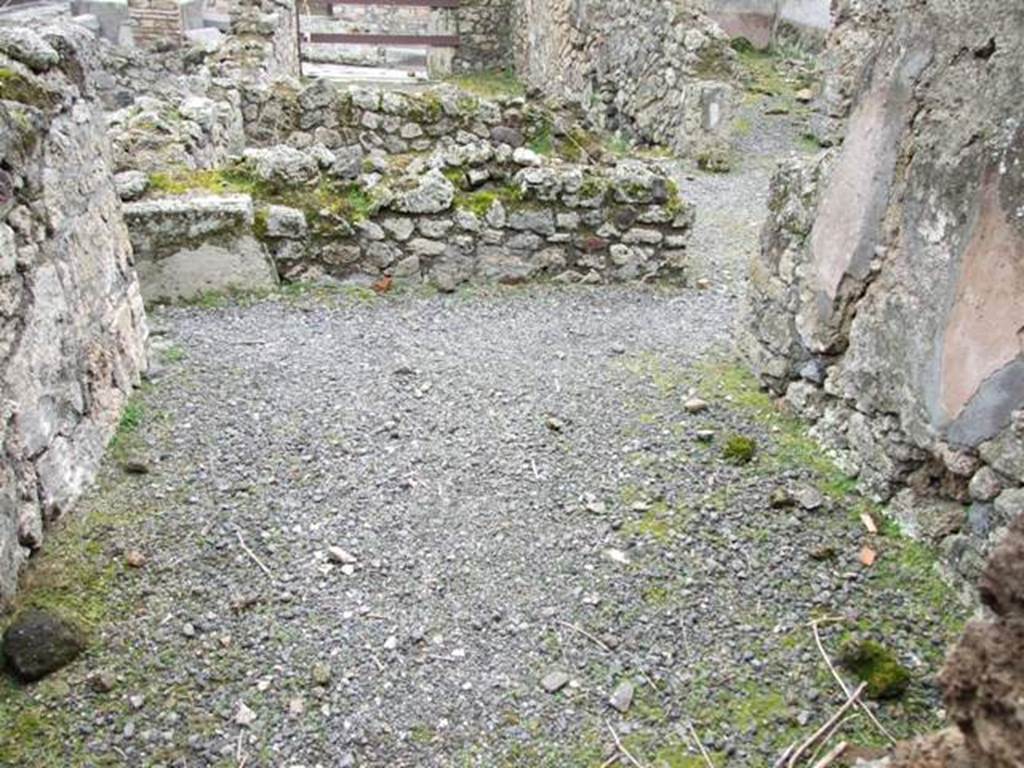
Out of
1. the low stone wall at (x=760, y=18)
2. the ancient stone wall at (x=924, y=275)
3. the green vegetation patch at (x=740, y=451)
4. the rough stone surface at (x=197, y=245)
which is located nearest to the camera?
the ancient stone wall at (x=924, y=275)

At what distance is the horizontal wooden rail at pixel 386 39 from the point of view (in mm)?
13805

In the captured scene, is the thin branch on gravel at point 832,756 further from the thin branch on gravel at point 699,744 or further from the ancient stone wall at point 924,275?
the ancient stone wall at point 924,275

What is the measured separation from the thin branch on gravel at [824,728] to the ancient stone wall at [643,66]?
278 inches

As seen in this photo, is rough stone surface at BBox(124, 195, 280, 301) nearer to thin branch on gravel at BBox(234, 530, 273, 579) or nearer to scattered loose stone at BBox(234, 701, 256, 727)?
thin branch on gravel at BBox(234, 530, 273, 579)

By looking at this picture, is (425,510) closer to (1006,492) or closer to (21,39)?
(1006,492)

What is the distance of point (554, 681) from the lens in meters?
2.38

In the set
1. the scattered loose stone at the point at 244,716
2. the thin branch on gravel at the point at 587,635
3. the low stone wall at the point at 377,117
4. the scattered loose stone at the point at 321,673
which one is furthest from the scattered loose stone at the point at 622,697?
the low stone wall at the point at 377,117

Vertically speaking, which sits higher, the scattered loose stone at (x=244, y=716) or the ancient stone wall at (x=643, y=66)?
the ancient stone wall at (x=643, y=66)

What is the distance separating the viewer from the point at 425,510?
3094mm

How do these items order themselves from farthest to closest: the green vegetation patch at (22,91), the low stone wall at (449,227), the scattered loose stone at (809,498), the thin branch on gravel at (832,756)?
1. the low stone wall at (449,227)
2. the scattered loose stone at (809,498)
3. the green vegetation patch at (22,91)
4. the thin branch on gravel at (832,756)

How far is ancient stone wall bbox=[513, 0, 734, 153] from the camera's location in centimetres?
845

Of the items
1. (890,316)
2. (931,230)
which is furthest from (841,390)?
(931,230)

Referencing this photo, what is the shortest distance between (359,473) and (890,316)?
81.4 inches

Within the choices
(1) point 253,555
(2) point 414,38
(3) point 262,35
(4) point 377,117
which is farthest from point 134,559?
(2) point 414,38
